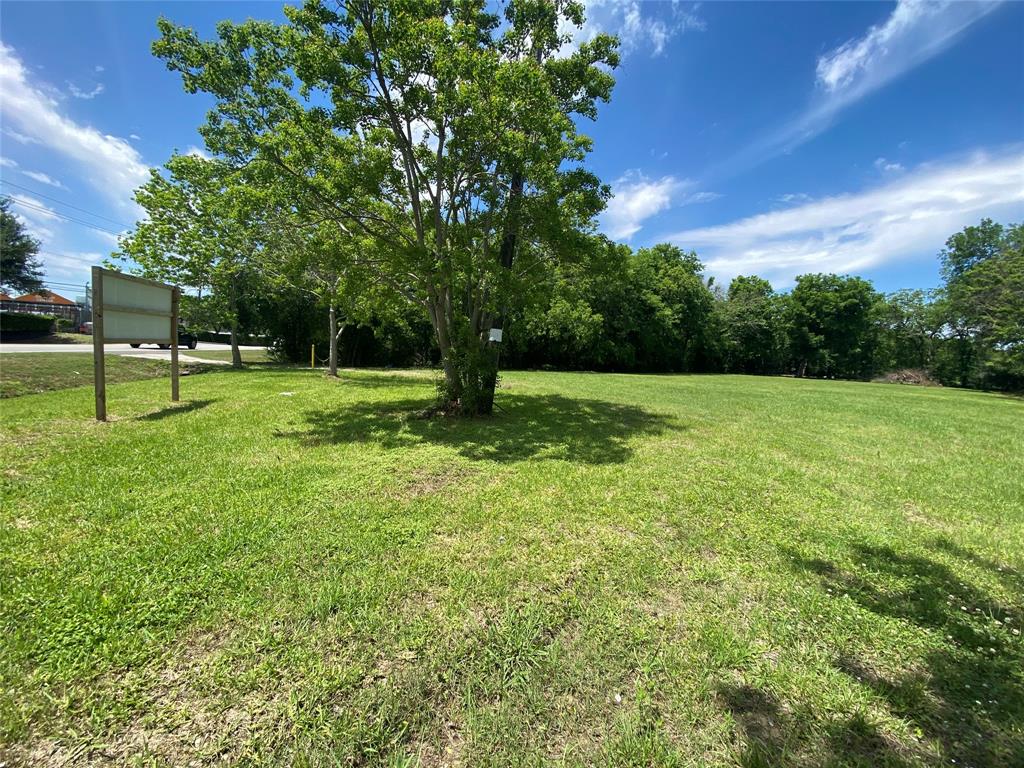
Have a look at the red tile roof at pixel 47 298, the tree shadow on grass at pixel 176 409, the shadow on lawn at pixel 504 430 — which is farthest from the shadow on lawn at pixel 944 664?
the red tile roof at pixel 47 298

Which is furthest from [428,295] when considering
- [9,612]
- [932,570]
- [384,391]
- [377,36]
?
[932,570]

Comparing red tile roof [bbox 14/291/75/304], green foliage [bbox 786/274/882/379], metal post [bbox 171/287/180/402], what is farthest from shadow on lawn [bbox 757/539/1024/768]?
red tile roof [bbox 14/291/75/304]

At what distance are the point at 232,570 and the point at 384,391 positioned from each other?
8.80 metres

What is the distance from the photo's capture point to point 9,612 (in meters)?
2.11

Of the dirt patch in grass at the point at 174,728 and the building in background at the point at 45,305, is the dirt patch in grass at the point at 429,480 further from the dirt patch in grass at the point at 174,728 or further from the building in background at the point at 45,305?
the building in background at the point at 45,305

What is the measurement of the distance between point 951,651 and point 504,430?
17.5 feet

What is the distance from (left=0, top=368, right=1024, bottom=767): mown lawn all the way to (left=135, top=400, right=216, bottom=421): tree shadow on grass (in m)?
1.40

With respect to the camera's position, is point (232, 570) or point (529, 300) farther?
point (529, 300)

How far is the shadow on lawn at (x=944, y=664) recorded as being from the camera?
1.66 meters

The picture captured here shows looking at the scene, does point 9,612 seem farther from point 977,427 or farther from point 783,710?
point 977,427

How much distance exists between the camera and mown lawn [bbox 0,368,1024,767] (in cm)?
164

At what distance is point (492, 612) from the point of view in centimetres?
232

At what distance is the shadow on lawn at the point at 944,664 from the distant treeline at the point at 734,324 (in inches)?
239

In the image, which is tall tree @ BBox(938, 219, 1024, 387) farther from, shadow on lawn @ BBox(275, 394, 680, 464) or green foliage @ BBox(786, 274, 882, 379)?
shadow on lawn @ BBox(275, 394, 680, 464)
